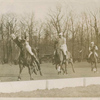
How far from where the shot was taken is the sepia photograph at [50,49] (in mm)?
6414

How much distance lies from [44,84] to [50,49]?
2.65 feet

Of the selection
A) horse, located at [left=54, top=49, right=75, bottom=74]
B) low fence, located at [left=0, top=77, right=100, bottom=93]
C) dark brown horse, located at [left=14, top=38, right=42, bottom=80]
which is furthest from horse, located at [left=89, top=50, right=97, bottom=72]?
dark brown horse, located at [left=14, top=38, right=42, bottom=80]

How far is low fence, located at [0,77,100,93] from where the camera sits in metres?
6.34

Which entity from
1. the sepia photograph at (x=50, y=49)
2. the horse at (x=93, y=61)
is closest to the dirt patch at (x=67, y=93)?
Answer: the sepia photograph at (x=50, y=49)

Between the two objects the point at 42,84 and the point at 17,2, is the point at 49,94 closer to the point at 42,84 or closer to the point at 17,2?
the point at 42,84

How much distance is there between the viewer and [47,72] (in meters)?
6.85

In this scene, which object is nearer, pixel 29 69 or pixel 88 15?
pixel 29 69

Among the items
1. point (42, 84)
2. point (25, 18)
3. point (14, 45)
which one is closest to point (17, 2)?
point (25, 18)

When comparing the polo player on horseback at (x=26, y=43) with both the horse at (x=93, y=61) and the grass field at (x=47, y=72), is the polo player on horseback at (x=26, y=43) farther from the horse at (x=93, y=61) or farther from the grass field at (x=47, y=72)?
the horse at (x=93, y=61)

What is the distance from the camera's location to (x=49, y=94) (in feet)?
21.8

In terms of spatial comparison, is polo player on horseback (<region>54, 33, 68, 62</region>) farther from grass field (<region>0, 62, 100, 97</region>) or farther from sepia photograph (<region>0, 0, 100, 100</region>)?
grass field (<region>0, 62, 100, 97</region>)

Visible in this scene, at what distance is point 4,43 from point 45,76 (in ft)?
3.95

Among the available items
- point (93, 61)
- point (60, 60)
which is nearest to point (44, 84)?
point (60, 60)

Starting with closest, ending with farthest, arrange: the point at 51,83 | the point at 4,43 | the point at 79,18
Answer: the point at 4,43 → the point at 51,83 → the point at 79,18
